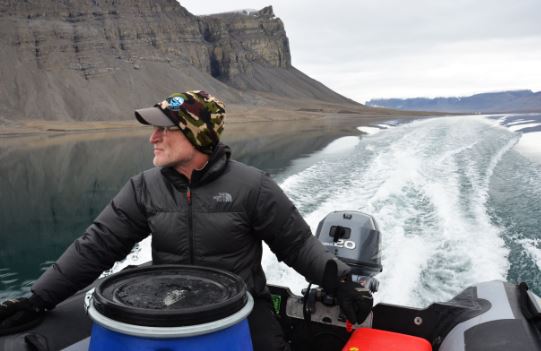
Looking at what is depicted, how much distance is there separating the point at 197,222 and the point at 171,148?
1.10 ft

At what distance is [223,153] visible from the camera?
2.33 metres

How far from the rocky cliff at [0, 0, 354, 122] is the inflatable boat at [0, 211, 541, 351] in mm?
58064

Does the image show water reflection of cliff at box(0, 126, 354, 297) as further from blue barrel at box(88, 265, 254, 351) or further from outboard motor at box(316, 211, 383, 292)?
blue barrel at box(88, 265, 254, 351)

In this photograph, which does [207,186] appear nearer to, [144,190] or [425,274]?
[144,190]

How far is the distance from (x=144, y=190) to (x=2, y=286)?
5.57 m

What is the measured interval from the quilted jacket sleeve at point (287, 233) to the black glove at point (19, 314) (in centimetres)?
100

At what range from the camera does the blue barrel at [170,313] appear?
5.10ft

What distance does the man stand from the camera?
7.32 feet

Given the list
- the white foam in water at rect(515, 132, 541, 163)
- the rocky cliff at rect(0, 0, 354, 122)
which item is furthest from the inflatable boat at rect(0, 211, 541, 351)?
the rocky cliff at rect(0, 0, 354, 122)

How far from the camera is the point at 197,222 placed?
87.8 inches

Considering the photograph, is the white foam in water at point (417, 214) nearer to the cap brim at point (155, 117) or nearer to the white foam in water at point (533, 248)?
the white foam in water at point (533, 248)

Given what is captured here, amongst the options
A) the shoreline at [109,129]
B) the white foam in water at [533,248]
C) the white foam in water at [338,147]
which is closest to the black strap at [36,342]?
the white foam in water at [533,248]

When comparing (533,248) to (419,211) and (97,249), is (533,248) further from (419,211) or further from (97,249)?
(97,249)

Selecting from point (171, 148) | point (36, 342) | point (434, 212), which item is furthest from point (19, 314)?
point (434, 212)
